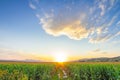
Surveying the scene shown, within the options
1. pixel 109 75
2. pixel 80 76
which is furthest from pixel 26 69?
pixel 109 75

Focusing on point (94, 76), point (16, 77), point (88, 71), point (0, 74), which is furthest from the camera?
point (88, 71)

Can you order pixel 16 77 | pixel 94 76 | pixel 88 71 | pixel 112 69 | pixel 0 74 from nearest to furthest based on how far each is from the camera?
pixel 0 74, pixel 16 77, pixel 112 69, pixel 94 76, pixel 88 71

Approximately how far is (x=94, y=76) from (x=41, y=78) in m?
6.42

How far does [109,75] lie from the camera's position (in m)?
→ 21.7

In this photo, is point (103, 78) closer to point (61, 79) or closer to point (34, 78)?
point (61, 79)

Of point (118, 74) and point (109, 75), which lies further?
point (109, 75)

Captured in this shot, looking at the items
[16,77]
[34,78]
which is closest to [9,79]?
[16,77]

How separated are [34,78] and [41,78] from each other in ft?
2.86

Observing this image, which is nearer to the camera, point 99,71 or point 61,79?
point 99,71

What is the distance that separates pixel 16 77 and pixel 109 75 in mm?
9239

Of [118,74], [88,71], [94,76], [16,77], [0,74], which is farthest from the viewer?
[88,71]

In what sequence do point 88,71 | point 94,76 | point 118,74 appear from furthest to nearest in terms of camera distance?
point 88,71 < point 94,76 < point 118,74

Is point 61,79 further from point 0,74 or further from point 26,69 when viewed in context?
point 0,74

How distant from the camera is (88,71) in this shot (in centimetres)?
2569
